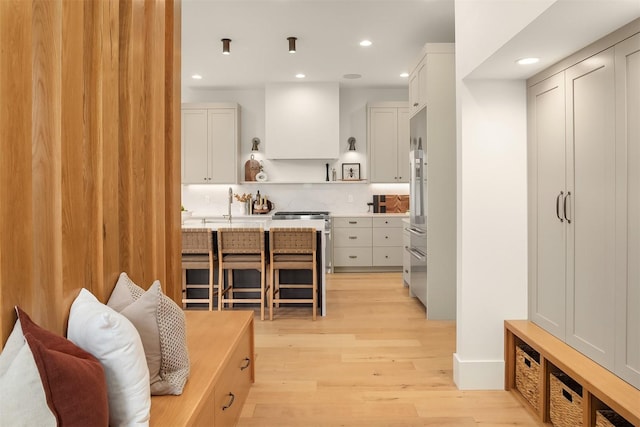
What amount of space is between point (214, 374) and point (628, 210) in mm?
1891

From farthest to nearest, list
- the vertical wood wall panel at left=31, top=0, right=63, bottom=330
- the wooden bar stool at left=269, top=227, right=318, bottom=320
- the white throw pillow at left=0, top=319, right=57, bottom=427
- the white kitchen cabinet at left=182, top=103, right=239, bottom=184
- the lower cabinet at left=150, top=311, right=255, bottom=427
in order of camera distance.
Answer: the white kitchen cabinet at left=182, top=103, right=239, bottom=184 < the wooden bar stool at left=269, top=227, right=318, bottom=320 < the lower cabinet at left=150, top=311, right=255, bottom=427 < the vertical wood wall panel at left=31, top=0, right=63, bottom=330 < the white throw pillow at left=0, top=319, right=57, bottom=427

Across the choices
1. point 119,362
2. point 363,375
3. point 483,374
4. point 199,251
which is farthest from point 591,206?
point 199,251

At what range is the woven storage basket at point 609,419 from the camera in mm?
1901

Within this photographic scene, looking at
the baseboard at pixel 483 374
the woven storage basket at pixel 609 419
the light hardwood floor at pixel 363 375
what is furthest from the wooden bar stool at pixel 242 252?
the woven storage basket at pixel 609 419

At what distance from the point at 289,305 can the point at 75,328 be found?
3.48 meters

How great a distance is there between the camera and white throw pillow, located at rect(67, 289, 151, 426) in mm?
1396

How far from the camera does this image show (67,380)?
1.17 m

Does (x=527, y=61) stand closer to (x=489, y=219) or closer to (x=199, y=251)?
(x=489, y=219)

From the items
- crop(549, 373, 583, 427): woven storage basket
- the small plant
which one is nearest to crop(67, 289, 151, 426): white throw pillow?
crop(549, 373, 583, 427): woven storage basket

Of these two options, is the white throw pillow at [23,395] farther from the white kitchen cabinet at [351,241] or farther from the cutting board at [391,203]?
the cutting board at [391,203]

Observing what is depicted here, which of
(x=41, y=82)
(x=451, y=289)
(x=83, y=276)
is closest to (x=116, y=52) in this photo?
(x=41, y=82)

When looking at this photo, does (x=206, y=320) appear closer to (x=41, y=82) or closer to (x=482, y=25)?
(x=41, y=82)

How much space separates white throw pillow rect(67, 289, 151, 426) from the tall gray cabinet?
6.36 ft

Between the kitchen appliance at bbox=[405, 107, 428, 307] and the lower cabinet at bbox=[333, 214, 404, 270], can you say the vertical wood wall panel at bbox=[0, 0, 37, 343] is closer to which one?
the kitchen appliance at bbox=[405, 107, 428, 307]
